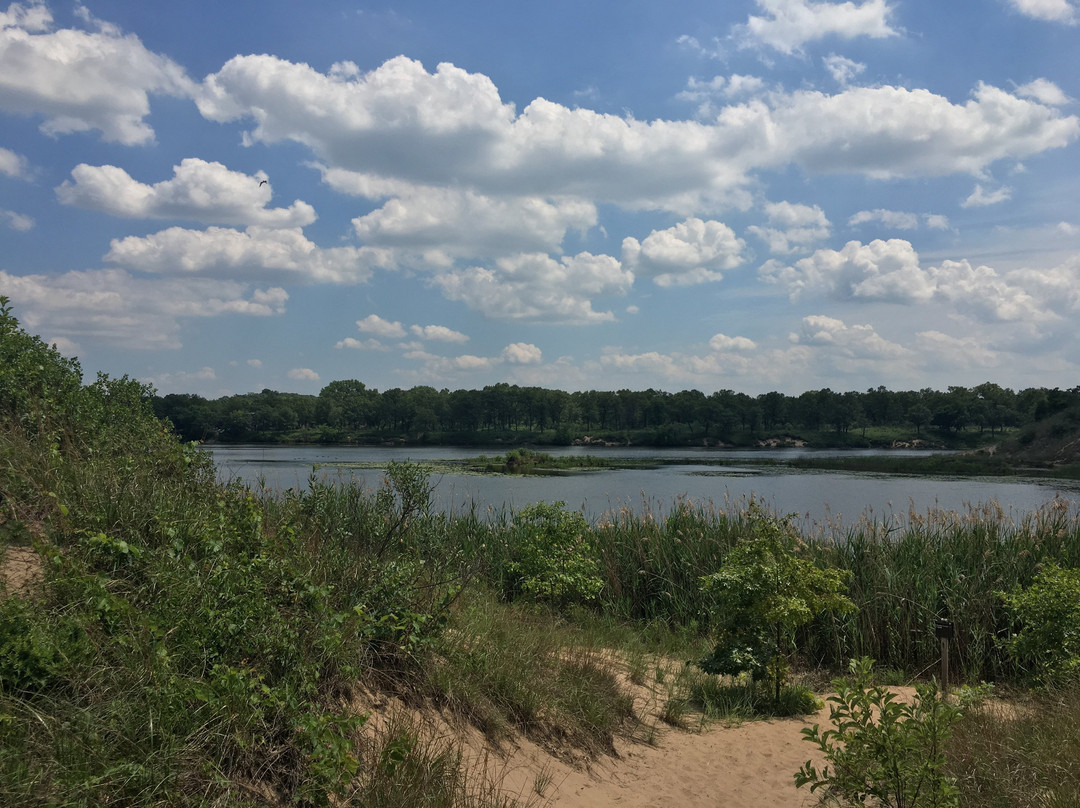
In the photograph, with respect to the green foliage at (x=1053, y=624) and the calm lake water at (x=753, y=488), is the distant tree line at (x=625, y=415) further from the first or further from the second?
the green foliage at (x=1053, y=624)

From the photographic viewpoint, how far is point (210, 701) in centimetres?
351

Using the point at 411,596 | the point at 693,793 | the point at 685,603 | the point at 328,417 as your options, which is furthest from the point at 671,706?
the point at 328,417

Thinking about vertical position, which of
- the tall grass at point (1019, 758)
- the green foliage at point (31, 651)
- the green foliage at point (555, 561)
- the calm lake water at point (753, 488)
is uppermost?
the green foliage at point (31, 651)

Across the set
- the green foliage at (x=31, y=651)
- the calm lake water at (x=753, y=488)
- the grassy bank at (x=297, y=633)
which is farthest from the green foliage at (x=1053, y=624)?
the calm lake water at (x=753, y=488)

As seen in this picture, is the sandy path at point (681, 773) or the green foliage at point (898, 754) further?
the sandy path at point (681, 773)

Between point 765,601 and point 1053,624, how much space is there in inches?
120

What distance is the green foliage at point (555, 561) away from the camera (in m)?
9.72

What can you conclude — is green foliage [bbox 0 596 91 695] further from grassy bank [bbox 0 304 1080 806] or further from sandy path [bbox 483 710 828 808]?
sandy path [bbox 483 710 828 808]

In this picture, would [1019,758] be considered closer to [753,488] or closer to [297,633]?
[297,633]

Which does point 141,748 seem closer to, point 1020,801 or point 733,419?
point 1020,801

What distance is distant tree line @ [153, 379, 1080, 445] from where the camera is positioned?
9381cm

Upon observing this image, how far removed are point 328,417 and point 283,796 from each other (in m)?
109

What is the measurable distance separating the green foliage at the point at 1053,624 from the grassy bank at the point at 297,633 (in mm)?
361

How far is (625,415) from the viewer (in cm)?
11338
